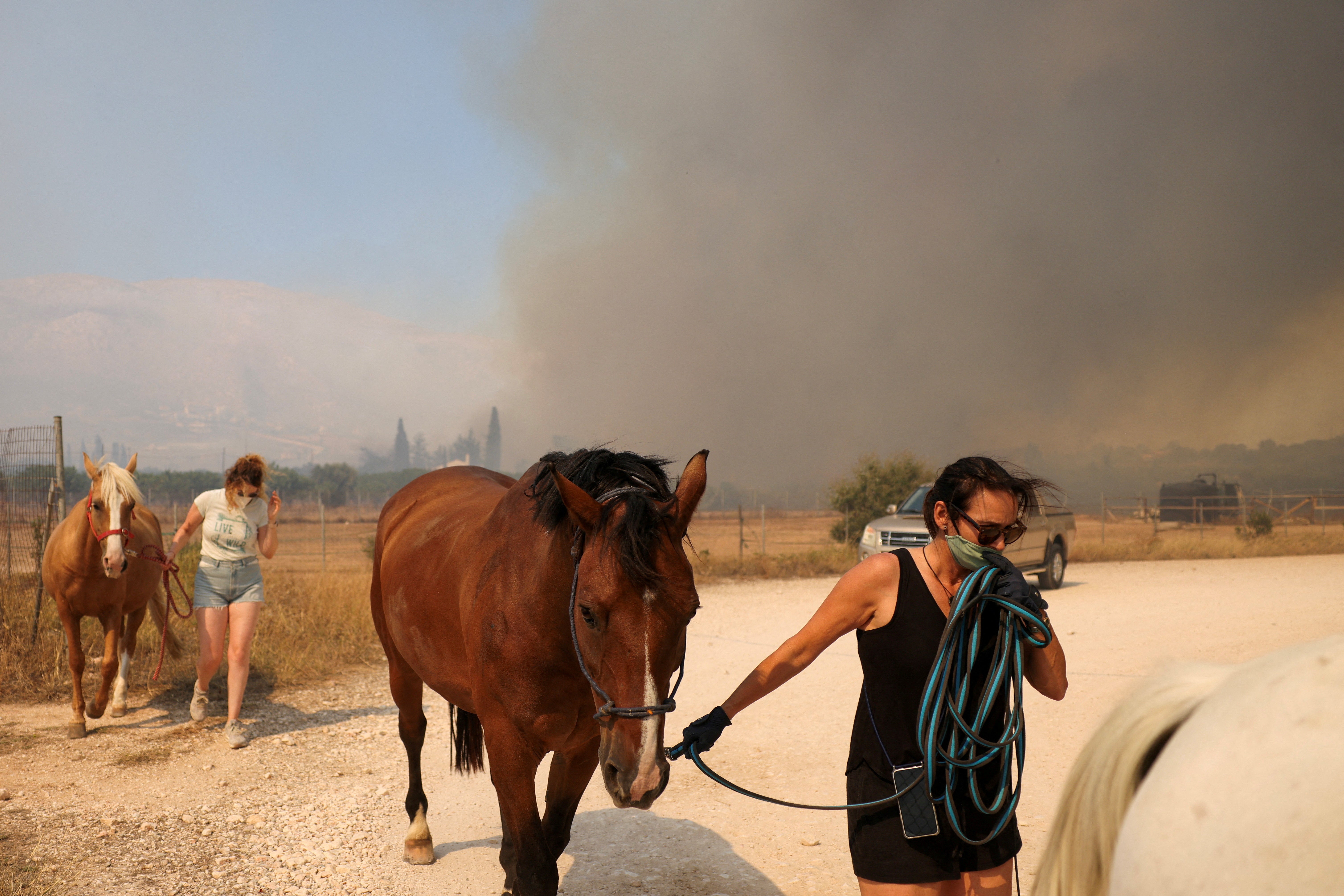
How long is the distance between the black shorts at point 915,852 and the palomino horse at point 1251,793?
3.18 ft

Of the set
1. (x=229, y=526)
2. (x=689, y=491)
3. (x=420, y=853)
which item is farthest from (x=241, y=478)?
(x=689, y=491)

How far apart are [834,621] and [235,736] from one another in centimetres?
562

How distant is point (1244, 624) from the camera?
9.96 meters

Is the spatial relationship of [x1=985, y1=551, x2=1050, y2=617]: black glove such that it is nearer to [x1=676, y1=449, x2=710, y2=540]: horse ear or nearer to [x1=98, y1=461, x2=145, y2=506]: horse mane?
[x1=676, y1=449, x2=710, y2=540]: horse ear

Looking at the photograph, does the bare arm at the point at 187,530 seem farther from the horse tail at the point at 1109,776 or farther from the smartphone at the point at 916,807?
the horse tail at the point at 1109,776

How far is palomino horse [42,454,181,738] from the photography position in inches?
259

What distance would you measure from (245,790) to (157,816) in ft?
1.80

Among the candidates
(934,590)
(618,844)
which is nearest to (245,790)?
(618,844)

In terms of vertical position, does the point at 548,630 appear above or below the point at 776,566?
above

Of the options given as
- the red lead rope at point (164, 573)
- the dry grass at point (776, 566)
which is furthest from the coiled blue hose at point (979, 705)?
the dry grass at point (776, 566)

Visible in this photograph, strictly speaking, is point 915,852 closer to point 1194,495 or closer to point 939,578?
point 939,578

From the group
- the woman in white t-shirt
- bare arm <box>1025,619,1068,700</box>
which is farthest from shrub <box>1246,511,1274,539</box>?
bare arm <box>1025,619,1068,700</box>

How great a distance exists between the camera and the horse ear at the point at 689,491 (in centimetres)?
265

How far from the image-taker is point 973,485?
225 cm
